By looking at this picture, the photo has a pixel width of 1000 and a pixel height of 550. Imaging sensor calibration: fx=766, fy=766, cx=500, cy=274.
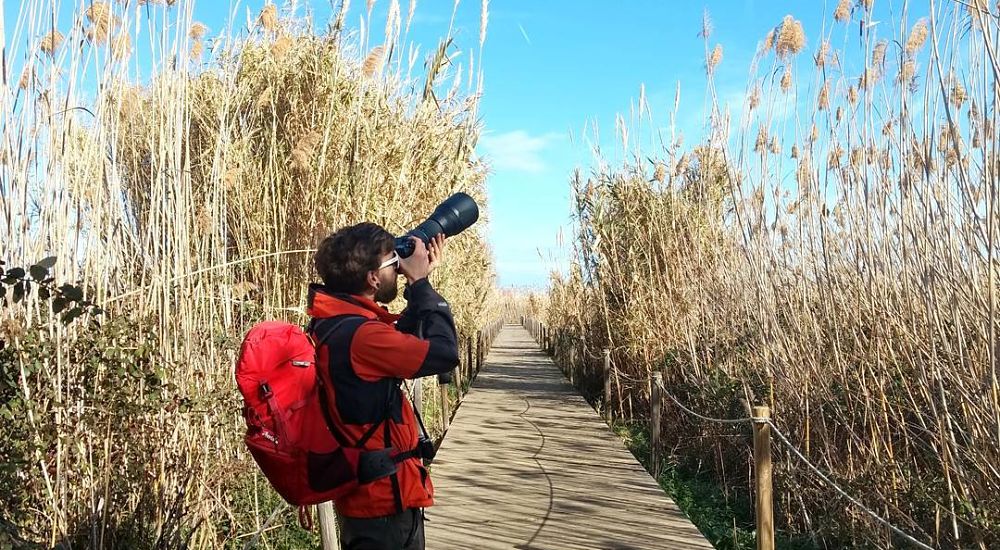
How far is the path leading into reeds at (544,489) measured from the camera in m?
3.67

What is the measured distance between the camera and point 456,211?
81.3 inches

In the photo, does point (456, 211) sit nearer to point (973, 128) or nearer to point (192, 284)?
point (192, 284)

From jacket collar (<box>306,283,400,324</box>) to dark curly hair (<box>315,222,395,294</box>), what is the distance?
3 cm

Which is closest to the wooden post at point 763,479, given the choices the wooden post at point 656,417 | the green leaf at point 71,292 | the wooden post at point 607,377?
the green leaf at point 71,292

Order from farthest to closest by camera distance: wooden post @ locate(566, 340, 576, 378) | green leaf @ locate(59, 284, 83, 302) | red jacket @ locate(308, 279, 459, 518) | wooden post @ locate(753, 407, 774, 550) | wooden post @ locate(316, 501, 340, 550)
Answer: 1. wooden post @ locate(566, 340, 576, 378)
2. wooden post @ locate(753, 407, 774, 550)
3. wooden post @ locate(316, 501, 340, 550)
4. green leaf @ locate(59, 284, 83, 302)
5. red jacket @ locate(308, 279, 459, 518)

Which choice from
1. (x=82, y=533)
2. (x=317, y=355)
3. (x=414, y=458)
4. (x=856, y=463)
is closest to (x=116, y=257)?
(x=82, y=533)

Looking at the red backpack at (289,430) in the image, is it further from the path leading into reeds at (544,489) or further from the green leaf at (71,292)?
the path leading into reeds at (544,489)

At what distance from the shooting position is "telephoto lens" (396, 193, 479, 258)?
1874mm

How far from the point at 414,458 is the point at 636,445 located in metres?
5.38

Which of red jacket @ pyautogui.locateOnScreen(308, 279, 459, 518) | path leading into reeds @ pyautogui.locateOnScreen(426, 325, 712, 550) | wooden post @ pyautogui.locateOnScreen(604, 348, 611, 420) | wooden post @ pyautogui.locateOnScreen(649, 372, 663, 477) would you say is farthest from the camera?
wooden post @ pyautogui.locateOnScreen(604, 348, 611, 420)

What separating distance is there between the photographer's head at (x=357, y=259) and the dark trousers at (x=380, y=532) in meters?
0.51

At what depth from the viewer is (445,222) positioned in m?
2.03

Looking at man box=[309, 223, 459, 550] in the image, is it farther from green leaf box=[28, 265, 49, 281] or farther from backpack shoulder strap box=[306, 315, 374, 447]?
green leaf box=[28, 265, 49, 281]

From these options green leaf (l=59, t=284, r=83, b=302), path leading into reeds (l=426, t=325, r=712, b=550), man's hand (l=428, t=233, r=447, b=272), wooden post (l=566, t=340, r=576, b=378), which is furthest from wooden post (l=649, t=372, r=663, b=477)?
wooden post (l=566, t=340, r=576, b=378)
